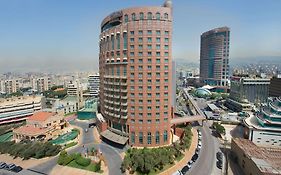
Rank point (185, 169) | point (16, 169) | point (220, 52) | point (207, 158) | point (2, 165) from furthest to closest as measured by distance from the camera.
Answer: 1. point (220, 52)
2. point (207, 158)
3. point (2, 165)
4. point (16, 169)
5. point (185, 169)

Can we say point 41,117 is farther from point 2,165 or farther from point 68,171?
point 68,171

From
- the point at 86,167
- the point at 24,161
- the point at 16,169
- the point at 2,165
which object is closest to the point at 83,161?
the point at 86,167

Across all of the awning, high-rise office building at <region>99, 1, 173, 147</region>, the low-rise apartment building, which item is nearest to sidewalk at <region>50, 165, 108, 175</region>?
the awning

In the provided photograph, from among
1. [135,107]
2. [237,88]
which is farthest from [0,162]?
[237,88]

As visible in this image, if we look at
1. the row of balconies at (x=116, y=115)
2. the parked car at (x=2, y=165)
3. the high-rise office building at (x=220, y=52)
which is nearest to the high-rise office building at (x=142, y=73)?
the row of balconies at (x=116, y=115)

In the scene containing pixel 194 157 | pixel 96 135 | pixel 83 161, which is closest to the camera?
pixel 83 161

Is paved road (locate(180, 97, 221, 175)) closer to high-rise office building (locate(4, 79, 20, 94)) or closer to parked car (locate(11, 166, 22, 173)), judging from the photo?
parked car (locate(11, 166, 22, 173))

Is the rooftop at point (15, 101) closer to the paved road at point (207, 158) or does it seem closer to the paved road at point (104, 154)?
the paved road at point (104, 154)
